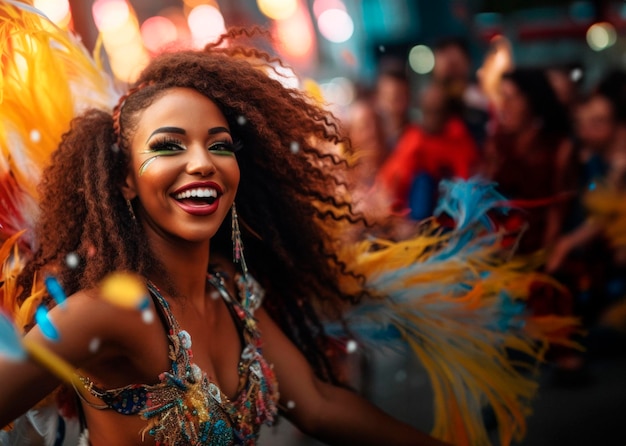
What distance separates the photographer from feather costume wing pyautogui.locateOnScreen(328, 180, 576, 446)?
211 cm

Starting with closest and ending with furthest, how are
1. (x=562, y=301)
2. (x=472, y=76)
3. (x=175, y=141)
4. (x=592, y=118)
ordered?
(x=175, y=141) → (x=562, y=301) → (x=592, y=118) → (x=472, y=76)

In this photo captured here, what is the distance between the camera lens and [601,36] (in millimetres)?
5648

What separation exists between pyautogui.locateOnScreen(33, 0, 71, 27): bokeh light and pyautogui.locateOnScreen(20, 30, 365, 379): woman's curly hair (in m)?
0.27

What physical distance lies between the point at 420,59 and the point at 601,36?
1278 millimetres

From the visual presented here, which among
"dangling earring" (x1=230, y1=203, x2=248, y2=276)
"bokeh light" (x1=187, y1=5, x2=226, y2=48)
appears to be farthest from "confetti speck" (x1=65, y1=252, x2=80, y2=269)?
"bokeh light" (x1=187, y1=5, x2=226, y2=48)

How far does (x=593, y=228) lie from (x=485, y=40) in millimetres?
2399

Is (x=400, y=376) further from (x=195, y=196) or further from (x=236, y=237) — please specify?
(x=195, y=196)

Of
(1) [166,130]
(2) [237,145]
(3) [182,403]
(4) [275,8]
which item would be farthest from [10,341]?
(4) [275,8]

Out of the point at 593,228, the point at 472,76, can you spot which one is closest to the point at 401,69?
the point at 472,76

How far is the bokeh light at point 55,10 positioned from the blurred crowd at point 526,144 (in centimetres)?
152

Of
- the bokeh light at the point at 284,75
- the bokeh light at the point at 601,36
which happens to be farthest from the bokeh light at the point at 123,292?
the bokeh light at the point at 601,36

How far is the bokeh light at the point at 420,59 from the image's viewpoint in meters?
5.69

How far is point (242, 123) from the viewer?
176cm

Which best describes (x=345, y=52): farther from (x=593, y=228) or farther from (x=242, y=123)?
(x=242, y=123)
